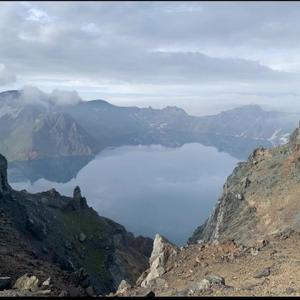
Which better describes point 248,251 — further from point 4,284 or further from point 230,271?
point 4,284

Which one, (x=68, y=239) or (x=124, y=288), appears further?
(x=68, y=239)

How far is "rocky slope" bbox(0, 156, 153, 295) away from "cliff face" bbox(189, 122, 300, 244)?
57.6 ft

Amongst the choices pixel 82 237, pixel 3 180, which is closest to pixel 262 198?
pixel 3 180

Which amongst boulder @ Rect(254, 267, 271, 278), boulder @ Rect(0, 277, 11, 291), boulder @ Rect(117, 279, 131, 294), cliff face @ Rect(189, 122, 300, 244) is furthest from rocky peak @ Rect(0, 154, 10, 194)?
boulder @ Rect(254, 267, 271, 278)

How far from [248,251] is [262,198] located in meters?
23.6

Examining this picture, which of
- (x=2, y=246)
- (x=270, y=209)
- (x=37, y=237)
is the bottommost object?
(x=37, y=237)

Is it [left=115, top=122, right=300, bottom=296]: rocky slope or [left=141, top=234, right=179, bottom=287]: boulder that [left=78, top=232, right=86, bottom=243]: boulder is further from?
[left=141, top=234, right=179, bottom=287]: boulder

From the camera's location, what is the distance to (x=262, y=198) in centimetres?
5184

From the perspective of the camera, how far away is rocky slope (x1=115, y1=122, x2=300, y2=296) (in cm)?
2250

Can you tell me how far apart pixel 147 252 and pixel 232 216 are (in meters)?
85.9

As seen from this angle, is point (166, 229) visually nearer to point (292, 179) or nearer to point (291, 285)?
point (292, 179)

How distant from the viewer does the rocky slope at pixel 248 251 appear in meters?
22.5

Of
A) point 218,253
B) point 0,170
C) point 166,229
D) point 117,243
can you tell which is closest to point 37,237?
point 0,170

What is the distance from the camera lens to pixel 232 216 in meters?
56.7
